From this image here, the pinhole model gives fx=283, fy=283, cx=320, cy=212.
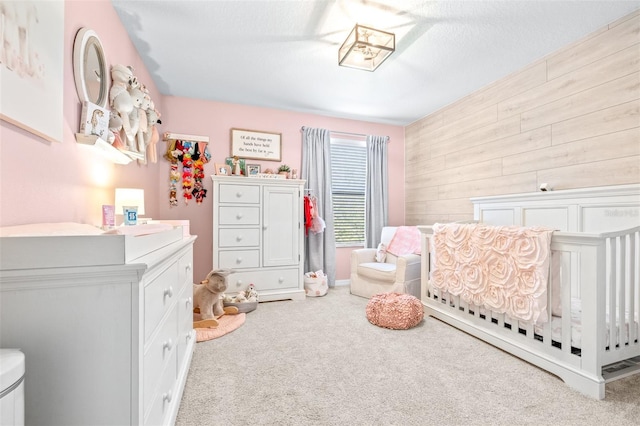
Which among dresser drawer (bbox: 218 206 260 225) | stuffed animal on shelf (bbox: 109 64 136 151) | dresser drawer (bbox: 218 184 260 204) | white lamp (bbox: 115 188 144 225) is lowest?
dresser drawer (bbox: 218 206 260 225)

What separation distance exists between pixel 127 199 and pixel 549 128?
349 centimetres

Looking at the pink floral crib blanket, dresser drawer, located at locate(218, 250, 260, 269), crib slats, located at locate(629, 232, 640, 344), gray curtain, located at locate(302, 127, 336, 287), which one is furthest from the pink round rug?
crib slats, located at locate(629, 232, 640, 344)

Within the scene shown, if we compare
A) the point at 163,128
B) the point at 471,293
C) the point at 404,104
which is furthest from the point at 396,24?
the point at 163,128

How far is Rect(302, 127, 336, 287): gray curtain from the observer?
3.90 meters

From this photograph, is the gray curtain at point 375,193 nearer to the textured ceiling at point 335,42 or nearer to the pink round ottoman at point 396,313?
the textured ceiling at point 335,42

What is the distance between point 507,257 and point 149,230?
214cm

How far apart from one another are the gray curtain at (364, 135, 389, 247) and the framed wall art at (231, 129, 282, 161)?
1373mm

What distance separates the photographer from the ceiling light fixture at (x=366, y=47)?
204cm

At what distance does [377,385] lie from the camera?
5.32 feet

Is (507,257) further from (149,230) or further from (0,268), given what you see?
(0,268)

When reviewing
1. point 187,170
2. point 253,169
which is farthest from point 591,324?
point 187,170

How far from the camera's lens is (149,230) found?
112 centimetres

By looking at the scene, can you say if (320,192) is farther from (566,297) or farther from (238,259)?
(566,297)

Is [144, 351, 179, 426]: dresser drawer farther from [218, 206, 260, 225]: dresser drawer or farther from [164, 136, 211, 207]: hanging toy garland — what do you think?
[164, 136, 211, 207]: hanging toy garland
